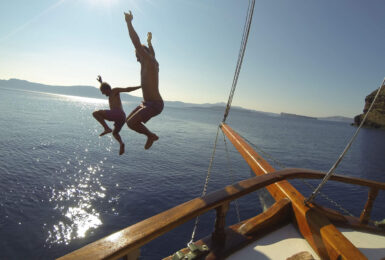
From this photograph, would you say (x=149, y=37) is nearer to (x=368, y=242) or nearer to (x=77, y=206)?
(x=368, y=242)

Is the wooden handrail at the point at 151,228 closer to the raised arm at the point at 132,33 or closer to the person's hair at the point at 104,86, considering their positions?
the raised arm at the point at 132,33

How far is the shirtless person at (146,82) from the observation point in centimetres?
341

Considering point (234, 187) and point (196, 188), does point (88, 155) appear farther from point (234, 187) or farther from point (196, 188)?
point (234, 187)

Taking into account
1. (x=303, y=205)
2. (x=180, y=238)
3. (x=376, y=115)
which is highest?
(x=376, y=115)

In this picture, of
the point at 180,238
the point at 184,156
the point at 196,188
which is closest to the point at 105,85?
the point at 180,238

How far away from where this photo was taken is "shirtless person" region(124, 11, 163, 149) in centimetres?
341

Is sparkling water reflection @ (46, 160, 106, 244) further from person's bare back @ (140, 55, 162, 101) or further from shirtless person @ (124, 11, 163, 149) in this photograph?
person's bare back @ (140, 55, 162, 101)

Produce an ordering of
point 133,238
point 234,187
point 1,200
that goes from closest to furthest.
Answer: point 133,238, point 234,187, point 1,200

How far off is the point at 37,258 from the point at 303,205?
571 inches

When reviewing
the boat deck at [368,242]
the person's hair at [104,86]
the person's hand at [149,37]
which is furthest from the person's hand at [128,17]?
the boat deck at [368,242]

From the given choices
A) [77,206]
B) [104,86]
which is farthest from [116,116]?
[77,206]

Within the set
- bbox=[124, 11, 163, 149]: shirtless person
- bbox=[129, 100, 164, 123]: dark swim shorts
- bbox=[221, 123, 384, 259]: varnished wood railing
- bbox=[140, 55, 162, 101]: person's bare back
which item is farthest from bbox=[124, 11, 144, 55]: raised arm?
bbox=[221, 123, 384, 259]: varnished wood railing

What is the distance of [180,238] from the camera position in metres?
13.5

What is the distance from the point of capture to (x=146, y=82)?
363cm
